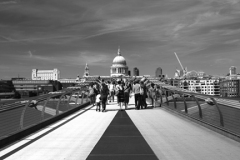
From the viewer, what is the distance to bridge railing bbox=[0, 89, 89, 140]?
9006 mm

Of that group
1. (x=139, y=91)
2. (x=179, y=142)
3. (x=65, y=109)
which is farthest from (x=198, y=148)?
(x=139, y=91)

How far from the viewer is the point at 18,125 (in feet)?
32.1

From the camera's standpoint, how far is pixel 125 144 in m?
8.20

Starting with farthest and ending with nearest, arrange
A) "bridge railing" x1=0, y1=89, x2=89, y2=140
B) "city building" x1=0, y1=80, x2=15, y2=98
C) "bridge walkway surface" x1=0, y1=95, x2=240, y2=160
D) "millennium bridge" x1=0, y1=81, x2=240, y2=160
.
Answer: "city building" x1=0, y1=80, x2=15, y2=98, "bridge railing" x1=0, y1=89, x2=89, y2=140, "millennium bridge" x1=0, y1=81, x2=240, y2=160, "bridge walkway surface" x1=0, y1=95, x2=240, y2=160

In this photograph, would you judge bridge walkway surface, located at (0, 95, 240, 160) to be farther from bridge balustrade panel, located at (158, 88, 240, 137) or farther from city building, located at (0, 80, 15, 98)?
city building, located at (0, 80, 15, 98)

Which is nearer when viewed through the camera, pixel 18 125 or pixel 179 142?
pixel 179 142

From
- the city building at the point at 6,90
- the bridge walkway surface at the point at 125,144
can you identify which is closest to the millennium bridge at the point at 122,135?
the bridge walkway surface at the point at 125,144

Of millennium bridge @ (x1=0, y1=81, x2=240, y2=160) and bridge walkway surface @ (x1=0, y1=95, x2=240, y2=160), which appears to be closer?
bridge walkway surface @ (x1=0, y1=95, x2=240, y2=160)

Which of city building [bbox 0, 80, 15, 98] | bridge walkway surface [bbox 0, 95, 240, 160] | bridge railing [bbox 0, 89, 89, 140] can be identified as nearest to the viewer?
bridge walkway surface [bbox 0, 95, 240, 160]

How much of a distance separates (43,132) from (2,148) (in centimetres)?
230

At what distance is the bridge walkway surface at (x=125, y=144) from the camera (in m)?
7.16

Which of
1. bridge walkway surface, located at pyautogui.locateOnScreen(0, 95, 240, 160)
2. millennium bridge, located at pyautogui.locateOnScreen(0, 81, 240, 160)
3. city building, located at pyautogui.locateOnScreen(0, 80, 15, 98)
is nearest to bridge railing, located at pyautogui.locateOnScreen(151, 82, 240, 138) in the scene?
millennium bridge, located at pyautogui.locateOnScreen(0, 81, 240, 160)

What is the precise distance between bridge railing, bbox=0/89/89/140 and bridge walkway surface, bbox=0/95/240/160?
1.74 feet

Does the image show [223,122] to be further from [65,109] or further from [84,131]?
[65,109]
